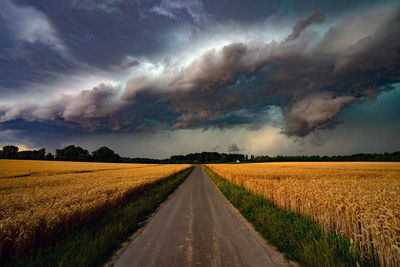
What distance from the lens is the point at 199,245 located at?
551 cm

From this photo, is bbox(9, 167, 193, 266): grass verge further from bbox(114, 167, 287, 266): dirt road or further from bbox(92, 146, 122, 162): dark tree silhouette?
bbox(92, 146, 122, 162): dark tree silhouette

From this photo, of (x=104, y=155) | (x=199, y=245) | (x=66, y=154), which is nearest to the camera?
(x=199, y=245)

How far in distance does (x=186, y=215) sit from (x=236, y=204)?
3.78 meters

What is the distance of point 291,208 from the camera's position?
837cm

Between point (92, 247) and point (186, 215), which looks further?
point (186, 215)

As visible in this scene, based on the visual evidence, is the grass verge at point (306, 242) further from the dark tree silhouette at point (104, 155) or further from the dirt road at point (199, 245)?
the dark tree silhouette at point (104, 155)

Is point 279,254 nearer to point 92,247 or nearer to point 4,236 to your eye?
point 92,247

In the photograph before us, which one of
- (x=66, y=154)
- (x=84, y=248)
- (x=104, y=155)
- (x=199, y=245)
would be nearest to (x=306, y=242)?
(x=199, y=245)

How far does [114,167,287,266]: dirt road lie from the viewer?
4.55 meters

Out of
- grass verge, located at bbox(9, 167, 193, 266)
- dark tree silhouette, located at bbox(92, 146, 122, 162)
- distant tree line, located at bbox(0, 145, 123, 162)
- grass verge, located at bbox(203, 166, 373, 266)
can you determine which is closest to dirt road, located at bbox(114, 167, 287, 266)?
grass verge, located at bbox(203, 166, 373, 266)

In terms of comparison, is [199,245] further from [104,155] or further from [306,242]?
[104,155]

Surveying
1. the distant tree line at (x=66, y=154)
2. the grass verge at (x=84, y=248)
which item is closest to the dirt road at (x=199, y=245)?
the grass verge at (x=84, y=248)

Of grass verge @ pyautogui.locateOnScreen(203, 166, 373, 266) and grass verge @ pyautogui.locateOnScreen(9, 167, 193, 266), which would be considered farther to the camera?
grass verge @ pyautogui.locateOnScreen(9, 167, 193, 266)

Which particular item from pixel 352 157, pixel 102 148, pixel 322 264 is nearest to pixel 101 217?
pixel 322 264
